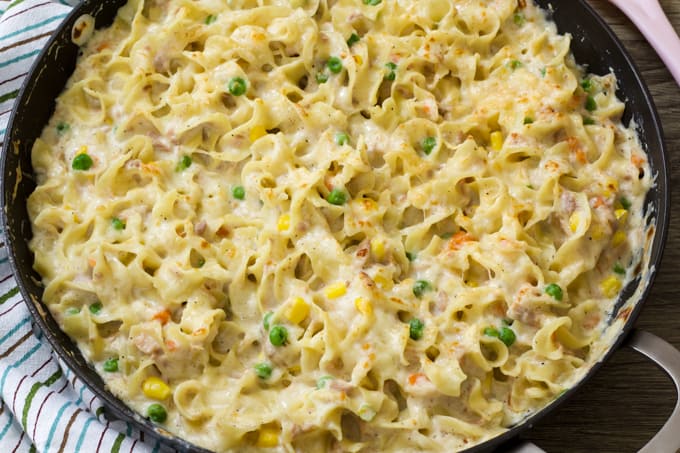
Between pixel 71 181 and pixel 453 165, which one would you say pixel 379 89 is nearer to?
pixel 453 165

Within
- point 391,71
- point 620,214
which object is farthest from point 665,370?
point 391,71

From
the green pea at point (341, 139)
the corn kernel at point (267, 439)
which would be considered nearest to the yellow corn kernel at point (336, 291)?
the corn kernel at point (267, 439)

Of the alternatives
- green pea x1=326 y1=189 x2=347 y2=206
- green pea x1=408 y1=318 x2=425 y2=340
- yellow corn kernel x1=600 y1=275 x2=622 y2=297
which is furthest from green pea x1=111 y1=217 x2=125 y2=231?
yellow corn kernel x1=600 y1=275 x2=622 y2=297

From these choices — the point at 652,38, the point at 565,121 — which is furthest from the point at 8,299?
the point at 652,38

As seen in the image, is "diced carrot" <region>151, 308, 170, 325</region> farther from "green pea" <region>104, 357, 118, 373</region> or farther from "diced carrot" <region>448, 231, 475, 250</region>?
"diced carrot" <region>448, 231, 475, 250</region>

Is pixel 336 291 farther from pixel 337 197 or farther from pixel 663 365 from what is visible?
pixel 663 365

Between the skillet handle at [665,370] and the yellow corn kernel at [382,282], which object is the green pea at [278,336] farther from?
the skillet handle at [665,370]
